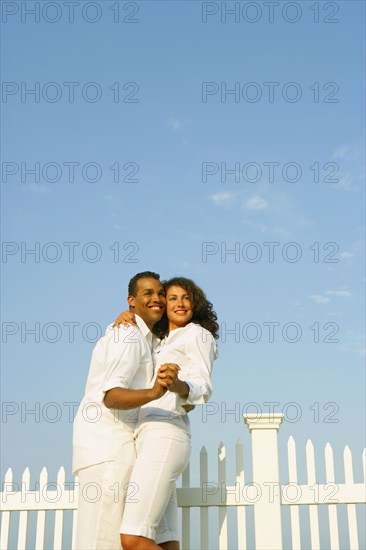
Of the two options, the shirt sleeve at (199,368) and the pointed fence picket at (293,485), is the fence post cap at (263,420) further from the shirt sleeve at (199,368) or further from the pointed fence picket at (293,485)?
the shirt sleeve at (199,368)

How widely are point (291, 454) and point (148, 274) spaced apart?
87.6 inches

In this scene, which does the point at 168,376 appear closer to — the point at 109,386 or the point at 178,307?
the point at 109,386

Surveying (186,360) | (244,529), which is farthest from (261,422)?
(186,360)

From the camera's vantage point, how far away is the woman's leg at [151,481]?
365 centimetres

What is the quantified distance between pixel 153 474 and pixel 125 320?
982 mm

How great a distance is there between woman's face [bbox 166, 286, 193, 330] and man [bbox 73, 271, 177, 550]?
1.26ft

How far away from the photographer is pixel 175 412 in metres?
3.88

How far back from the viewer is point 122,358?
376 cm

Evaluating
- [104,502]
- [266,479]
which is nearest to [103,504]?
[104,502]

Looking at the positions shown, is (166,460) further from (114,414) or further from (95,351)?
(95,351)

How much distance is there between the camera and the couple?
3666 millimetres

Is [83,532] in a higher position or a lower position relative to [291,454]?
lower

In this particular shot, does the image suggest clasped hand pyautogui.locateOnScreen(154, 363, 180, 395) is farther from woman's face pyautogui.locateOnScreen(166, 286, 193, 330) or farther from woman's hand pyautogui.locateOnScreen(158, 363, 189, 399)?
woman's face pyautogui.locateOnScreen(166, 286, 193, 330)

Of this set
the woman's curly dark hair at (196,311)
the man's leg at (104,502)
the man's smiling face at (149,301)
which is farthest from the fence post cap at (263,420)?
the man's leg at (104,502)
